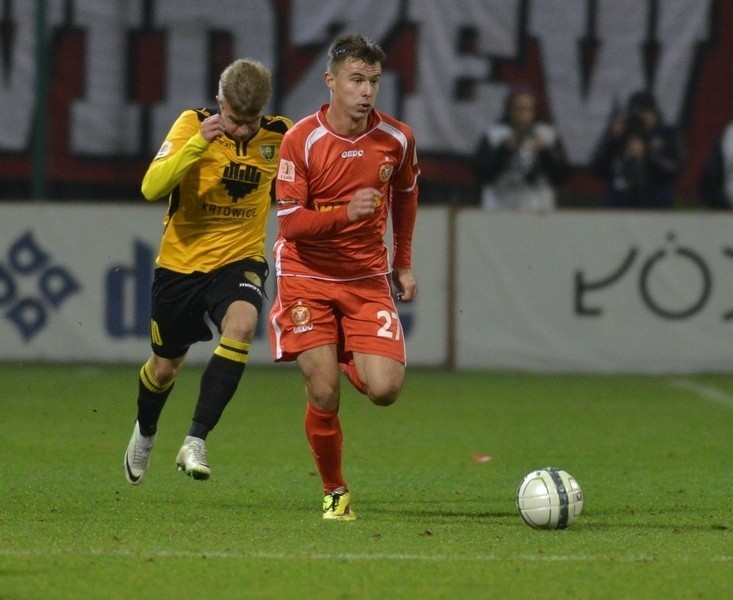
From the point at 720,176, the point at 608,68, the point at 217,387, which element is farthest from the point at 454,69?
the point at 217,387

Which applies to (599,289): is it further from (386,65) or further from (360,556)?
(360,556)

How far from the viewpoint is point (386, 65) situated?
54.4 feet

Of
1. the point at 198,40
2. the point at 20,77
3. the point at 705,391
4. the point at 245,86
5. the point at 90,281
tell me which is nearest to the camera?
the point at 245,86

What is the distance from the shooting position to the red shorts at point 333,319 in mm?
6934

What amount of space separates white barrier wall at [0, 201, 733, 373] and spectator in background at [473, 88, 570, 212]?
1.14 m

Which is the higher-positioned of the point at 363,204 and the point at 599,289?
the point at 363,204

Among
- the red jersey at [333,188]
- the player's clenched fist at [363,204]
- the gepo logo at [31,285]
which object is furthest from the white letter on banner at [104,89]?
the player's clenched fist at [363,204]

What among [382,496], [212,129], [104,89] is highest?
[104,89]

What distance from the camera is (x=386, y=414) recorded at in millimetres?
11375

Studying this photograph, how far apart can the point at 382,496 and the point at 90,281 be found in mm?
6517

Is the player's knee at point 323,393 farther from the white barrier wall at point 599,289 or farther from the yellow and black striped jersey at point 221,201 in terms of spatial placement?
the white barrier wall at point 599,289

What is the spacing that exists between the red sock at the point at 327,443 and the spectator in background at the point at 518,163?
811cm

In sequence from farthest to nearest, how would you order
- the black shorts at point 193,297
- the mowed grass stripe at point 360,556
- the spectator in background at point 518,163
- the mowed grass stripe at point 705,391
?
the spectator in background at point 518,163 → the mowed grass stripe at point 705,391 → the black shorts at point 193,297 → the mowed grass stripe at point 360,556

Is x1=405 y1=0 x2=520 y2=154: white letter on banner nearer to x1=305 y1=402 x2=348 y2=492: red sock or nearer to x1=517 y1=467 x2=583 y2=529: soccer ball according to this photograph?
x1=305 y1=402 x2=348 y2=492: red sock
